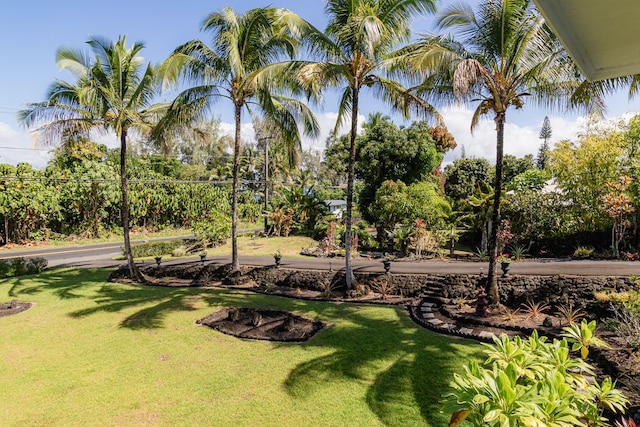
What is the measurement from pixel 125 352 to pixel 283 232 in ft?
53.6

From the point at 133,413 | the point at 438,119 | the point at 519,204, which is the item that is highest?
the point at 438,119

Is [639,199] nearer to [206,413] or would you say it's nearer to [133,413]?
[206,413]

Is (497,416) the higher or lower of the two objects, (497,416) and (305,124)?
the lower

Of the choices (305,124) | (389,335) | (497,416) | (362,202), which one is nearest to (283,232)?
(362,202)

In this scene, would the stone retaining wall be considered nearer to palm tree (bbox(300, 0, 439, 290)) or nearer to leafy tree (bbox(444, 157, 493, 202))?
palm tree (bbox(300, 0, 439, 290))

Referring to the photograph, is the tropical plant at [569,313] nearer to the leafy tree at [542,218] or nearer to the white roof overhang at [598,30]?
the leafy tree at [542,218]

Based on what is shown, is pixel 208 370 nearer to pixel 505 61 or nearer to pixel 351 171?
pixel 351 171

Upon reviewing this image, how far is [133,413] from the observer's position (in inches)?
221

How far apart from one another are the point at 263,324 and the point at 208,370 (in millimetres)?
2537

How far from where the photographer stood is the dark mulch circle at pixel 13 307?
10.4 meters

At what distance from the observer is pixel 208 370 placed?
22.8ft

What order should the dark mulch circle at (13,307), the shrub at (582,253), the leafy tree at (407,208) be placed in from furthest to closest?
1. the leafy tree at (407,208)
2. the shrub at (582,253)
3. the dark mulch circle at (13,307)

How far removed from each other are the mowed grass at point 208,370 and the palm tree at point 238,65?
20.9 feet

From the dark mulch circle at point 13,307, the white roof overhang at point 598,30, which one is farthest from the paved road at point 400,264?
the white roof overhang at point 598,30
